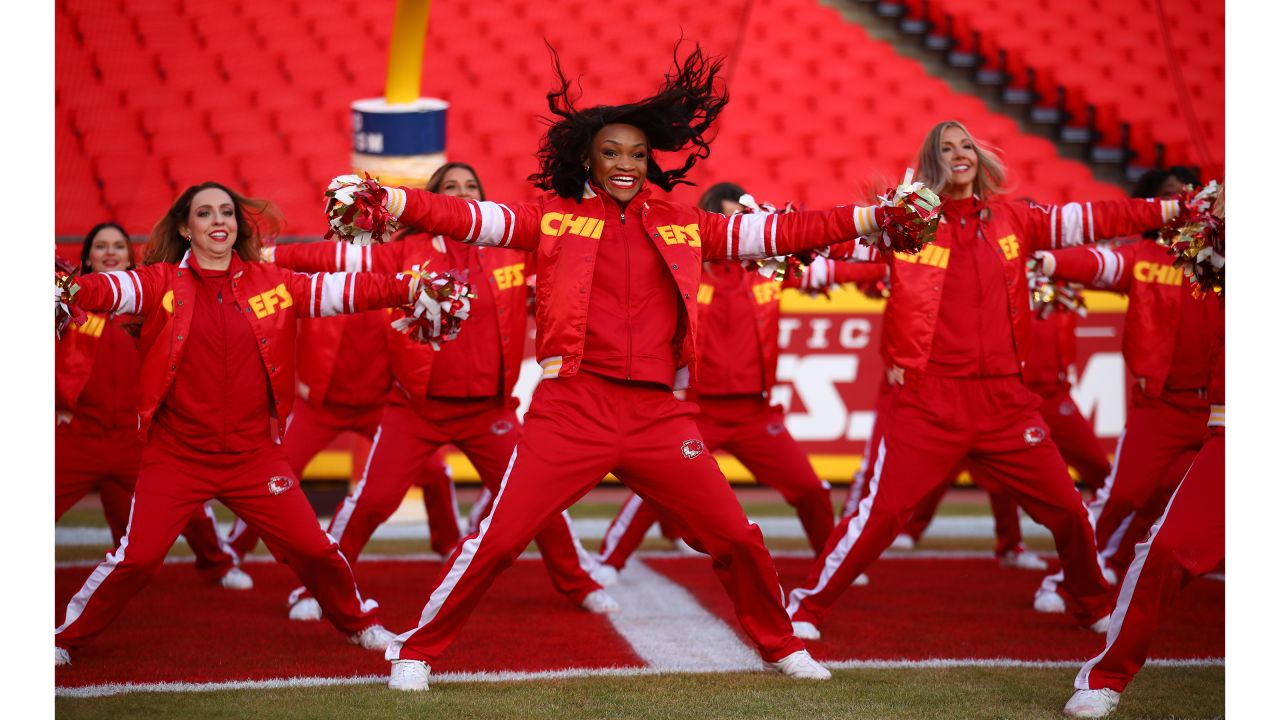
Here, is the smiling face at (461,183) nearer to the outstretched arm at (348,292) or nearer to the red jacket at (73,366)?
the outstretched arm at (348,292)

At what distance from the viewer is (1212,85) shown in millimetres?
13914

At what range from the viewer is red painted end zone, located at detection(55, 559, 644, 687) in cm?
543

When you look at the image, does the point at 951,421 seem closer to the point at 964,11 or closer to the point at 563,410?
the point at 563,410

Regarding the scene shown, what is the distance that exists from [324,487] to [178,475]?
4.82 metres

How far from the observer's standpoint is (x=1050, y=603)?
6.79m

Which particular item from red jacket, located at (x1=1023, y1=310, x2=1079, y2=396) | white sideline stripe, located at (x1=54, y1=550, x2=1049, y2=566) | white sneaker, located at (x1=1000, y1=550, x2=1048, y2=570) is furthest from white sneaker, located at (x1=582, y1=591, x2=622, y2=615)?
red jacket, located at (x1=1023, y1=310, x2=1079, y2=396)

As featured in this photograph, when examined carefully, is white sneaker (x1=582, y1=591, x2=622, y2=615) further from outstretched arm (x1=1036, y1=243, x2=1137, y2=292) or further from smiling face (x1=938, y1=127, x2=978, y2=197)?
outstretched arm (x1=1036, y1=243, x2=1137, y2=292)

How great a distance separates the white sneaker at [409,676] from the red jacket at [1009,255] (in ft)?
7.56

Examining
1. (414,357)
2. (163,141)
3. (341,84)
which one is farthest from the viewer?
(341,84)

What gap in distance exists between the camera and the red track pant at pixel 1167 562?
462 cm

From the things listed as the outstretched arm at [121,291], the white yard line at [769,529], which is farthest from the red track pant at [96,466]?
the white yard line at [769,529]

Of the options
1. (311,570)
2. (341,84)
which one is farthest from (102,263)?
(341,84)

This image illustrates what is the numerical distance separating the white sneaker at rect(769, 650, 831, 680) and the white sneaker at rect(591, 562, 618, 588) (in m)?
1.98

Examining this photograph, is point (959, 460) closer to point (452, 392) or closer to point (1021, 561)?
point (452, 392)
